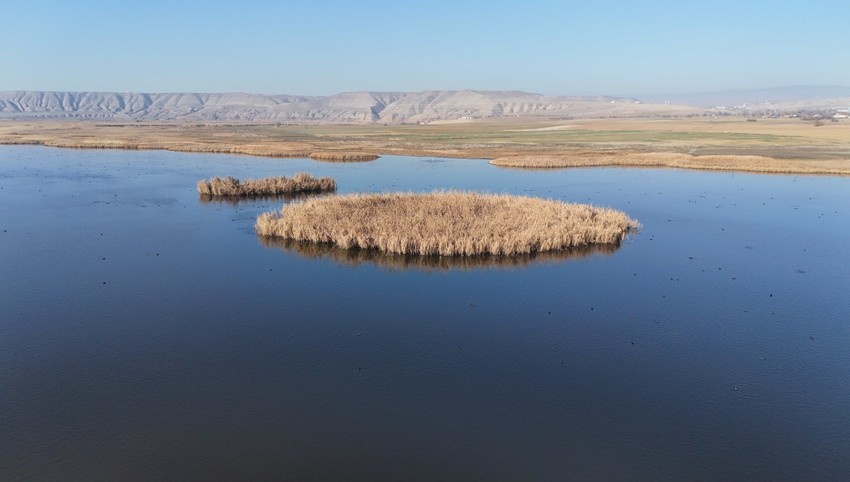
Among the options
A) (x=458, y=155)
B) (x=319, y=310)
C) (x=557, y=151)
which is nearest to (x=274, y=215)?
(x=319, y=310)

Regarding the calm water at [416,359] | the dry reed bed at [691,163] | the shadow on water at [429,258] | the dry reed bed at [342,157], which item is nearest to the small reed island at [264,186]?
the calm water at [416,359]

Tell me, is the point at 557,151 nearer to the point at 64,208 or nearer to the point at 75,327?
the point at 64,208

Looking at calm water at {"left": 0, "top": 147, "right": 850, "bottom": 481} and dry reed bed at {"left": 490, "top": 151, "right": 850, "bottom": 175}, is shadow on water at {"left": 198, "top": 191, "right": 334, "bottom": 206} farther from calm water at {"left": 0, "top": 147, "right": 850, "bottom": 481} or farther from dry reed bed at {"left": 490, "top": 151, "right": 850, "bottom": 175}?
dry reed bed at {"left": 490, "top": 151, "right": 850, "bottom": 175}

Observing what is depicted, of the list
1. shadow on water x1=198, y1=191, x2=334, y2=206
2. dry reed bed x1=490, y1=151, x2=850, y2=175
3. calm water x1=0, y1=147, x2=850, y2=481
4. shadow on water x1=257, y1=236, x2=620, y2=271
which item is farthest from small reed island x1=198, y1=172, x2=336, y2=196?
dry reed bed x1=490, y1=151, x2=850, y2=175

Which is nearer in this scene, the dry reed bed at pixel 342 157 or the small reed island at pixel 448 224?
the small reed island at pixel 448 224

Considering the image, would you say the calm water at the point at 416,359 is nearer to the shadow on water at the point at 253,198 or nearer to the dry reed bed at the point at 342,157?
the shadow on water at the point at 253,198
